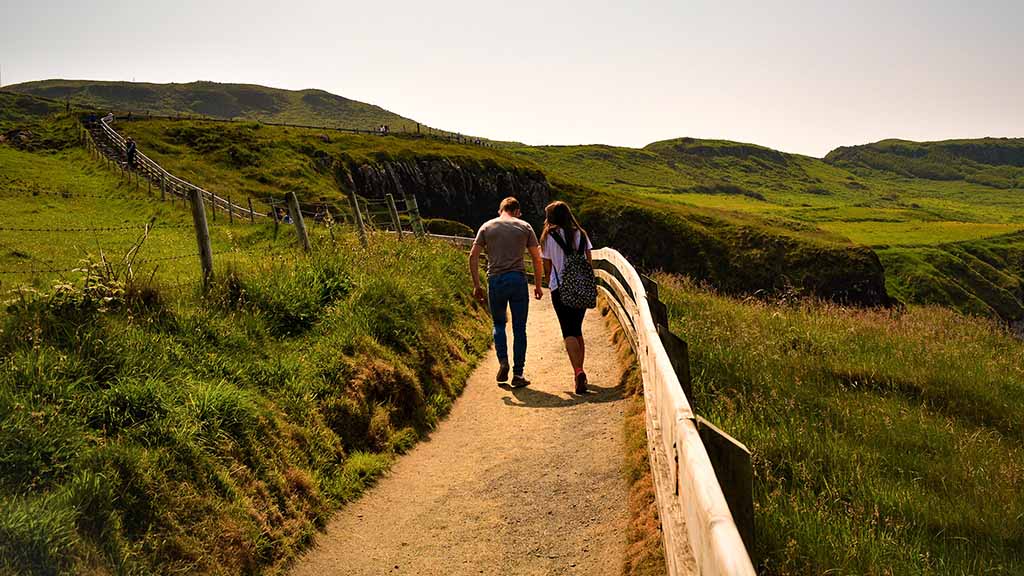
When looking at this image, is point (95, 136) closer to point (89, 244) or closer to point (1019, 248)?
point (89, 244)

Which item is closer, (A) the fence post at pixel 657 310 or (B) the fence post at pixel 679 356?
(B) the fence post at pixel 679 356

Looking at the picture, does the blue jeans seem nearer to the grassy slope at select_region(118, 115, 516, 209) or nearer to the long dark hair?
the long dark hair

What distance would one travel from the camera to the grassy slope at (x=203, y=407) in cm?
383

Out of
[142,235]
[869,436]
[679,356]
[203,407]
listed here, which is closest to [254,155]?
[142,235]

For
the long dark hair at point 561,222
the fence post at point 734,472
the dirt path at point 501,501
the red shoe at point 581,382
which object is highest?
the long dark hair at point 561,222

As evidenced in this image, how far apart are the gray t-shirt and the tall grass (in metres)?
1.54

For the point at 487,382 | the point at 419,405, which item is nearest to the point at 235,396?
the point at 419,405

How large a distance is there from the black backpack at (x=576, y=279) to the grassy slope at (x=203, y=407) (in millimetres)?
2076

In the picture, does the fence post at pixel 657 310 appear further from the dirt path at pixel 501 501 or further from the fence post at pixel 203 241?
the fence post at pixel 203 241

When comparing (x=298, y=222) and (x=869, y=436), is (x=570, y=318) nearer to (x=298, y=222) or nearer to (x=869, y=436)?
(x=869, y=436)

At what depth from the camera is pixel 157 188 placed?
32.8m

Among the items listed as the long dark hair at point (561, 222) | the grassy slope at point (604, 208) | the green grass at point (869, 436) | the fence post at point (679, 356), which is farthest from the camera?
the grassy slope at point (604, 208)

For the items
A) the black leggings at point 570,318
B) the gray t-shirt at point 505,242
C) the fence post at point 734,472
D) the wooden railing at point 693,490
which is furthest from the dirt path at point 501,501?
the fence post at point 734,472

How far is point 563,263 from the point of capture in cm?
802
